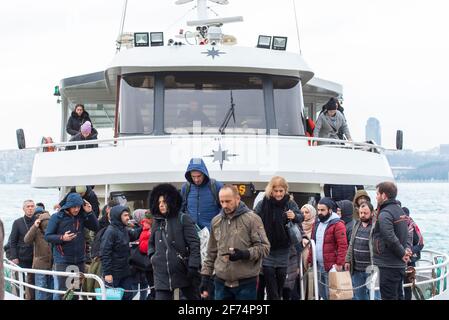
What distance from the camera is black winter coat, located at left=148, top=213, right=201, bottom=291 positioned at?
28.2 ft

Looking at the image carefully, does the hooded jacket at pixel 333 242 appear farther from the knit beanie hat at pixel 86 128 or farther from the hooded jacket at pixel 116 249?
the knit beanie hat at pixel 86 128

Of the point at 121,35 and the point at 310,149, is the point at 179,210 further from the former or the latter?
the point at 121,35

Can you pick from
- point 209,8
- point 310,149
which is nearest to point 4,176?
point 209,8

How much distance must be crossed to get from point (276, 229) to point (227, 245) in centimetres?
74

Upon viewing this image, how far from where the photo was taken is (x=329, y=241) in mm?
9961

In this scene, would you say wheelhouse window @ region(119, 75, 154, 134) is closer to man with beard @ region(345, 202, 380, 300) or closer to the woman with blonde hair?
man with beard @ region(345, 202, 380, 300)

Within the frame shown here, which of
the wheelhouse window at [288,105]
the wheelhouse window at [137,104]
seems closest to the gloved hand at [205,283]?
the wheelhouse window at [137,104]

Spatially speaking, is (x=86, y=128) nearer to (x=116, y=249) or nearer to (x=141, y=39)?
(x=141, y=39)

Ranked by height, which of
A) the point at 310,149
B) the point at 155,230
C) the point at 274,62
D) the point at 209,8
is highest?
the point at 209,8

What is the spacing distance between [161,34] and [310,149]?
133 inches

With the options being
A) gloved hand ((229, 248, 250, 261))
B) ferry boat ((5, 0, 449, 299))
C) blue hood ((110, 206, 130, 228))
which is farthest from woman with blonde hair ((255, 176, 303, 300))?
ferry boat ((5, 0, 449, 299))

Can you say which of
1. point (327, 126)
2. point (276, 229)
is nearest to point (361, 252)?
point (276, 229)
